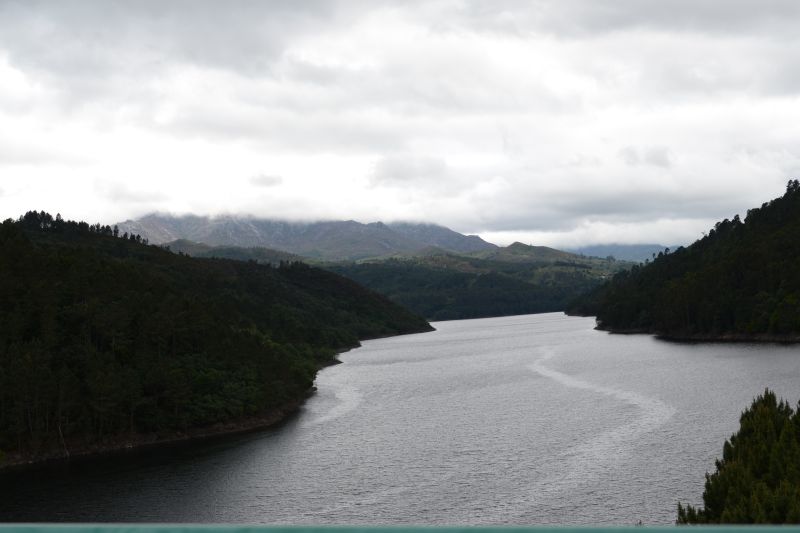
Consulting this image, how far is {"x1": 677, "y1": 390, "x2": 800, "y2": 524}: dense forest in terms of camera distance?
37094 millimetres

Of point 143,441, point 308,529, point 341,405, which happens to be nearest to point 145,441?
point 143,441

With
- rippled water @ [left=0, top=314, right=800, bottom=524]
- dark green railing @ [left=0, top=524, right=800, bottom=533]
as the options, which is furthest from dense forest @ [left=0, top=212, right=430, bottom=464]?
dark green railing @ [left=0, top=524, right=800, bottom=533]

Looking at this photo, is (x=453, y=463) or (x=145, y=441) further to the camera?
(x=145, y=441)

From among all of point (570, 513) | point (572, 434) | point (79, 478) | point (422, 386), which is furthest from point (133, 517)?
point (422, 386)

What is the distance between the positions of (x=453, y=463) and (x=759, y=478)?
37546mm

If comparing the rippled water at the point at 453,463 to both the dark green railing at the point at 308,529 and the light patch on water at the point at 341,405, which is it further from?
the dark green railing at the point at 308,529

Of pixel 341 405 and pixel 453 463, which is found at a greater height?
pixel 453 463

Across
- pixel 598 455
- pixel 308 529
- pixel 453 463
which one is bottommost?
pixel 453 463

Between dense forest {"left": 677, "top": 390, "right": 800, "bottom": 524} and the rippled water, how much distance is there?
9256mm

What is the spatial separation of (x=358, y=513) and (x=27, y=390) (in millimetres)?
53054

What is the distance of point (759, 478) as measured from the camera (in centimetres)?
4547

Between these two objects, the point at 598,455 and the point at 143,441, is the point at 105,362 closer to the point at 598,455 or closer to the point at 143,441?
the point at 143,441

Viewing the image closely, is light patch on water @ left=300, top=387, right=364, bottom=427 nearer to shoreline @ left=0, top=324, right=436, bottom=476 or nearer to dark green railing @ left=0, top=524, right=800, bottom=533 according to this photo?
shoreline @ left=0, top=324, right=436, bottom=476

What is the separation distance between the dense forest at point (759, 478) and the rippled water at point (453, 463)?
9.26 meters
